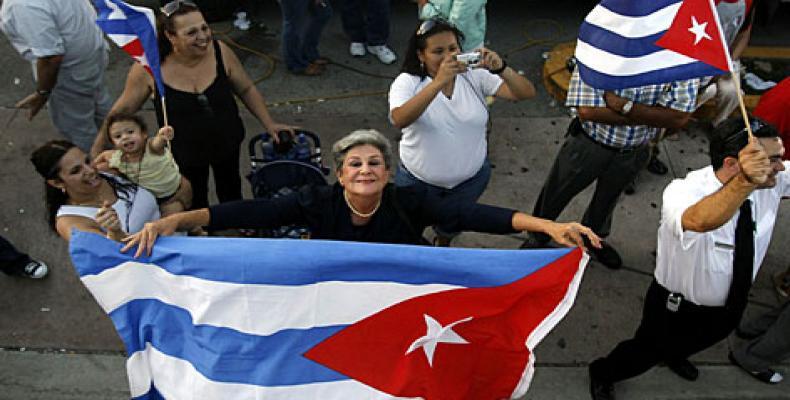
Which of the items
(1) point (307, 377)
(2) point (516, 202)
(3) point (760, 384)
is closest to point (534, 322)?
(1) point (307, 377)

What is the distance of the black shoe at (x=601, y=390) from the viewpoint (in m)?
3.81

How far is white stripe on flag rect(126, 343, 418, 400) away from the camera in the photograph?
2.64 metres

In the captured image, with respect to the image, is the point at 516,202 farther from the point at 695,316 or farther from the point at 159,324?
the point at 159,324

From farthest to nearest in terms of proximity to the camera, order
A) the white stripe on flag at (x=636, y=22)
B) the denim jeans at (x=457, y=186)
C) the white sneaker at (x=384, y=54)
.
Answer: the white sneaker at (x=384, y=54), the denim jeans at (x=457, y=186), the white stripe on flag at (x=636, y=22)

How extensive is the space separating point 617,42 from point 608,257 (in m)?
1.95

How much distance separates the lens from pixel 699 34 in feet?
9.37

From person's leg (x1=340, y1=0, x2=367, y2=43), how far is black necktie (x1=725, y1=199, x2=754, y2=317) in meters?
4.52

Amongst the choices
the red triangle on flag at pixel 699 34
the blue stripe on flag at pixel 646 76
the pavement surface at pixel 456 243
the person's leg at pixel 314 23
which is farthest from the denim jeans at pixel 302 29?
the red triangle on flag at pixel 699 34

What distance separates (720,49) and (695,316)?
1245 mm

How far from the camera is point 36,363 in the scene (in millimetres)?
4016

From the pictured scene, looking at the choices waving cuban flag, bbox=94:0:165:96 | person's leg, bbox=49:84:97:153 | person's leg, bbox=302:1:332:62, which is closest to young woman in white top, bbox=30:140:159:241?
waving cuban flag, bbox=94:0:165:96

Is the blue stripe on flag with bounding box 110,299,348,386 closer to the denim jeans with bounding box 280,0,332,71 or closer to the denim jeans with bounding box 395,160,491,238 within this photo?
the denim jeans with bounding box 395,160,491,238

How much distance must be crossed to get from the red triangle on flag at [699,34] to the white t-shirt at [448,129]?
1.01 meters

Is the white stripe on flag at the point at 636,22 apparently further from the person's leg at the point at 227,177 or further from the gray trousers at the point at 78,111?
the gray trousers at the point at 78,111
